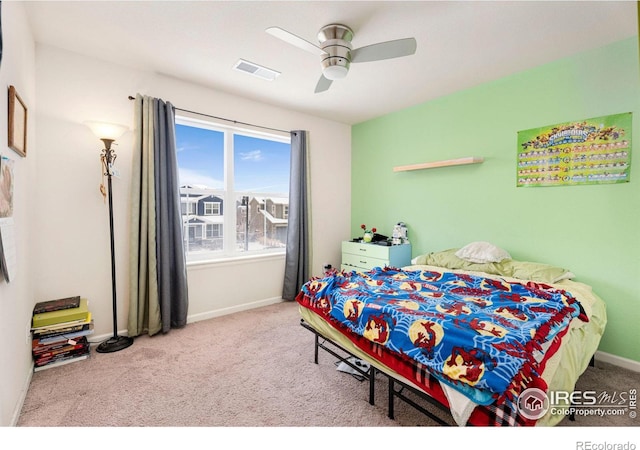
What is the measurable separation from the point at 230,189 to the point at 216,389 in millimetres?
2242

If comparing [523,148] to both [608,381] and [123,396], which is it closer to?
[608,381]

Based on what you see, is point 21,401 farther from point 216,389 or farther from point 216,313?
point 216,313

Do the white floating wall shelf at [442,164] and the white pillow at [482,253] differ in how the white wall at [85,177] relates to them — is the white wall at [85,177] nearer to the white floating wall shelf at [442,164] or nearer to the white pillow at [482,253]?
the white floating wall shelf at [442,164]

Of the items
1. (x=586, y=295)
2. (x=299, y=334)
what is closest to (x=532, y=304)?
(x=586, y=295)

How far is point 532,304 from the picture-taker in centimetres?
185

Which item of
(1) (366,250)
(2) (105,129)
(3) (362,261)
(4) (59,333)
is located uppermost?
(2) (105,129)

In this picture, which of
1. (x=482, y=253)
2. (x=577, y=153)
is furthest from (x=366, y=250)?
(x=577, y=153)

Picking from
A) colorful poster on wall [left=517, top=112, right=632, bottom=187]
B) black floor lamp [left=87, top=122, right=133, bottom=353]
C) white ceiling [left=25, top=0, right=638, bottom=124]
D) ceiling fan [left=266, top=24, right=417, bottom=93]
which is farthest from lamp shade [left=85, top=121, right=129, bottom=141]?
colorful poster on wall [left=517, top=112, right=632, bottom=187]

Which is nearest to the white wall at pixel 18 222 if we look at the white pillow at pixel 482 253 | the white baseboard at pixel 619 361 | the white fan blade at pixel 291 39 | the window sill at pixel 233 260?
the window sill at pixel 233 260

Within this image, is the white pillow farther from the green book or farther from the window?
the green book

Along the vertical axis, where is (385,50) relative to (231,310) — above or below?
above

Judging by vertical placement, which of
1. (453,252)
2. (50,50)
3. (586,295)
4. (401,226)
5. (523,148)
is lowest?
(586,295)

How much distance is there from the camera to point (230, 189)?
3.54 meters

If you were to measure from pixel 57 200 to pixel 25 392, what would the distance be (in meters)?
1.47
